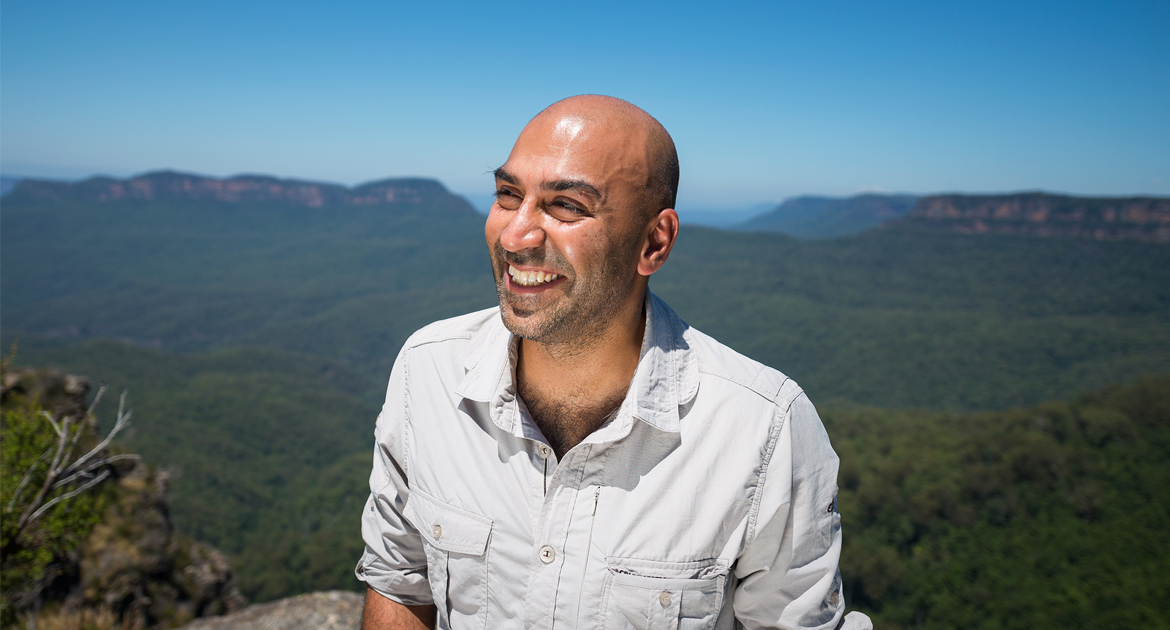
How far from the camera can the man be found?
1.46 m

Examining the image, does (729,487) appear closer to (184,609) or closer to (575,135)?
(575,135)

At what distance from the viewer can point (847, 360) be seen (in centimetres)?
8731

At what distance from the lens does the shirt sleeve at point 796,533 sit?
1440 mm

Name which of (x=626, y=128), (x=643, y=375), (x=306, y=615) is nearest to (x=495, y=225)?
(x=626, y=128)

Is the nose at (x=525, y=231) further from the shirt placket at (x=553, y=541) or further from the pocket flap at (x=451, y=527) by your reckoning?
the pocket flap at (x=451, y=527)

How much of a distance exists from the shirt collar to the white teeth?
261mm

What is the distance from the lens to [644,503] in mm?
1508

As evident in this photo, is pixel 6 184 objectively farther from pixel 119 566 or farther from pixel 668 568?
pixel 668 568

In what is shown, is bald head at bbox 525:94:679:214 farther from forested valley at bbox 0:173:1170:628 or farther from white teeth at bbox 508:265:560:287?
forested valley at bbox 0:173:1170:628

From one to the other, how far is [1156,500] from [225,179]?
215m

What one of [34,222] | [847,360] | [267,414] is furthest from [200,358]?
[34,222]

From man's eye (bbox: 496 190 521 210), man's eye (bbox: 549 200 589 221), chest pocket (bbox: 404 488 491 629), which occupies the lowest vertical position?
chest pocket (bbox: 404 488 491 629)

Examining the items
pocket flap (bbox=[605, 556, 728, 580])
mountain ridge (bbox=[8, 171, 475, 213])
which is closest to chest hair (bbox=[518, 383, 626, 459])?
pocket flap (bbox=[605, 556, 728, 580])

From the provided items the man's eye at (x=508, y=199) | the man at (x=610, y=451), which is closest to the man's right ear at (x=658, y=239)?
the man at (x=610, y=451)
